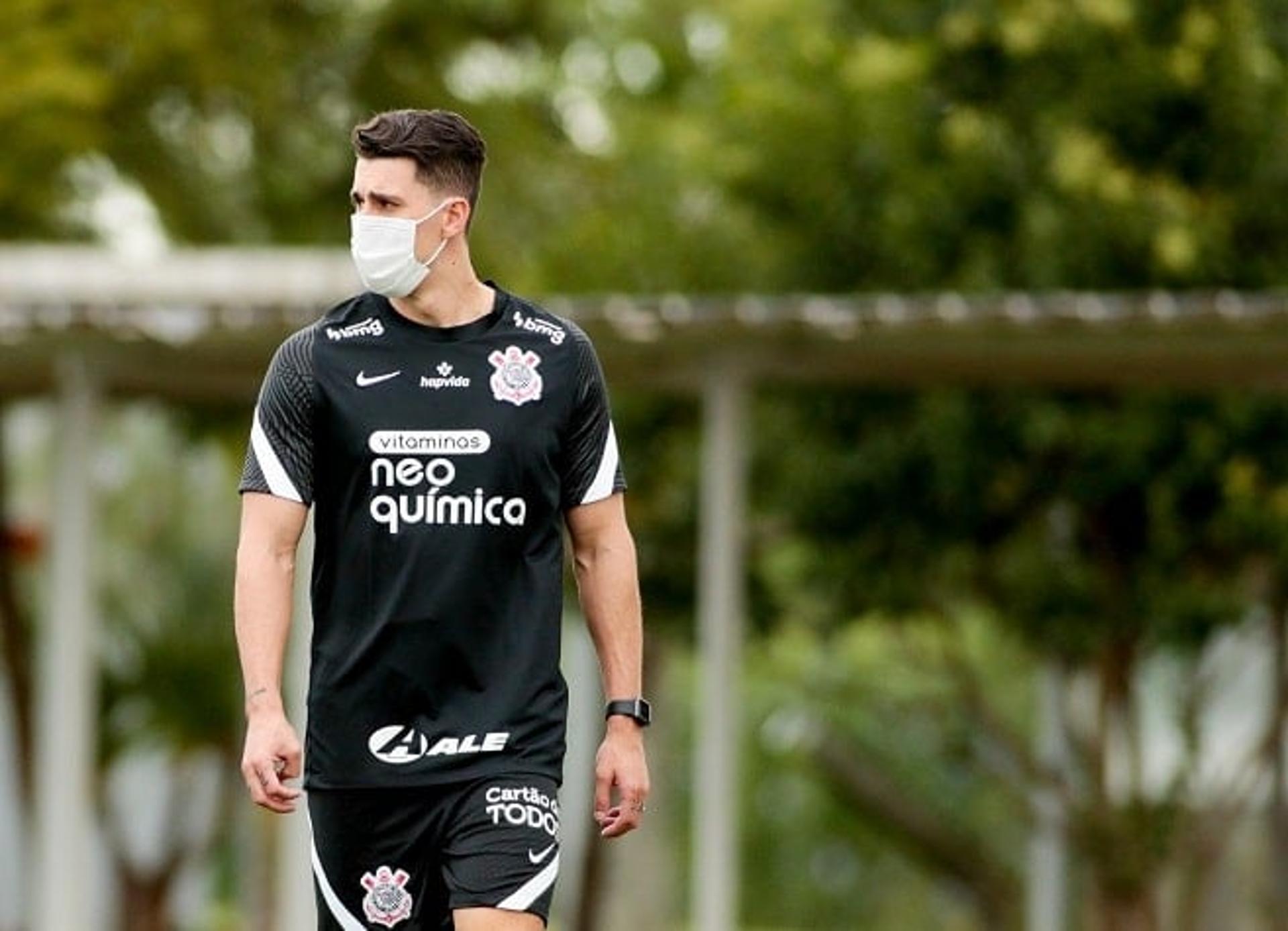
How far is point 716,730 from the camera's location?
14984 mm

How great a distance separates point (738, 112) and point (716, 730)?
5.08 metres

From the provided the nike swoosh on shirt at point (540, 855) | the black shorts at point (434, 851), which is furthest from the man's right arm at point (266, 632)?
the nike swoosh on shirt at point (540, 855)

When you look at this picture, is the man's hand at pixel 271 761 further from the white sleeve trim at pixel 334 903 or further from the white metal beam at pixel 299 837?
the white metal beam at pixel 299 837

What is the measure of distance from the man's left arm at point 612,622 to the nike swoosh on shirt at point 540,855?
10 cm

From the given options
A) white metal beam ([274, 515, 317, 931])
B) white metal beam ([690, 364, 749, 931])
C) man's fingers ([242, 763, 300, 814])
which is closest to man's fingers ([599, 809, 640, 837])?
man's fingers ([242, 763, 300, 814])

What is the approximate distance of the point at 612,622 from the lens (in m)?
5.87

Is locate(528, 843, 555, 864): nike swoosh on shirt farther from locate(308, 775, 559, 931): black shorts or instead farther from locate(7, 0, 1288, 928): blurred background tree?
locate(7, 0, 1288, 928): blurred background tree

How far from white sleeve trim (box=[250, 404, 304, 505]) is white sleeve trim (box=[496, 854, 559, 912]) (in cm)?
74

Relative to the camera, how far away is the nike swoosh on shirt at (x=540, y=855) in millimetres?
5734

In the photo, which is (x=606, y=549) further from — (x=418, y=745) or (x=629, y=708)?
(x=418, y=745)

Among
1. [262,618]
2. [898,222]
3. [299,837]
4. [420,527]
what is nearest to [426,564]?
[420,527]

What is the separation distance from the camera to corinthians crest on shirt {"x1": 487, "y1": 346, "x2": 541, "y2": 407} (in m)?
5.77

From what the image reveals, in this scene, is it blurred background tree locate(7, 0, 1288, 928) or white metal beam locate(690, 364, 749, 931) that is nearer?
white metal beam locate(690, 364, 749, 931)

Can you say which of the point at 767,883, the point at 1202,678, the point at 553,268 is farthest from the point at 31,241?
the point at 767,883
